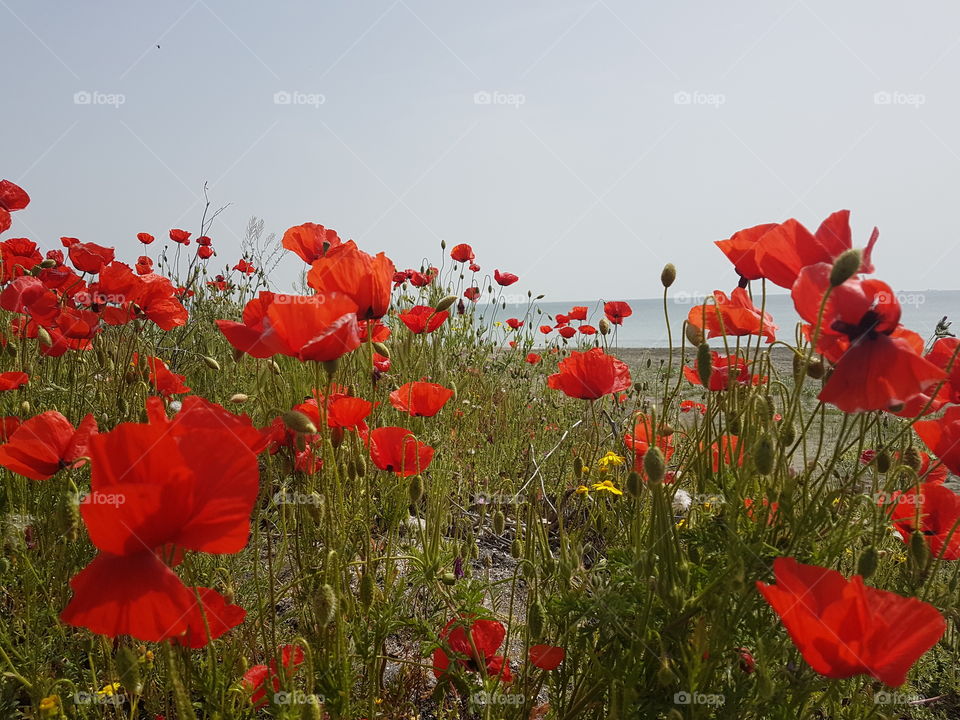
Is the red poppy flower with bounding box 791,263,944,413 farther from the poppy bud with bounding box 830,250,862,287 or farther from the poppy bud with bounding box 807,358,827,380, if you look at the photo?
the poppy bud with bounding box 807,358,827,380

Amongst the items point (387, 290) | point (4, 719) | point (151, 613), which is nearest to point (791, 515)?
point (387, 290)

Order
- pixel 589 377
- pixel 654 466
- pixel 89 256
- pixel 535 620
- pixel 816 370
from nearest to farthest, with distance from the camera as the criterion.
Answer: pixel 654 466, pixel 535 620, pixel 816 370, pixel 589 377, pixel 89 256

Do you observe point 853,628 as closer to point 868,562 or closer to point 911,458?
point 868,562

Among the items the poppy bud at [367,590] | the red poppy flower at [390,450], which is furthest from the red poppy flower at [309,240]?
the poppy bud at [367,590]

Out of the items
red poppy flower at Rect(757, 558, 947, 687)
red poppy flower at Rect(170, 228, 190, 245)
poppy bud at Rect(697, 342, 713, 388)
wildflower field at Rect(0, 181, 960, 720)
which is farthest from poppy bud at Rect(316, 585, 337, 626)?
red poppy flower at Rect(170, 228, 190, 245)

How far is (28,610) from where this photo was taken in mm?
1707

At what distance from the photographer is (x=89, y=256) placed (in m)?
2.80

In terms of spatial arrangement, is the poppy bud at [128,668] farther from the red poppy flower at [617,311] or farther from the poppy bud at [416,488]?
the red poppy flower at [617,311]

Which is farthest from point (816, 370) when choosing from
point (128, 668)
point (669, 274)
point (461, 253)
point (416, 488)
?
point (461, 253)

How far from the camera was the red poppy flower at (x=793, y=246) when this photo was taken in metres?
1.35

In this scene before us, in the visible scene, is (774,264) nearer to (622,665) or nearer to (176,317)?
(622,665)

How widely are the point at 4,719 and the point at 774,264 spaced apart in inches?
79.8

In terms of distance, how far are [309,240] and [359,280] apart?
1061mm

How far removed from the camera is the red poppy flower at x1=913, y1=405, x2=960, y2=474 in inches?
60.8
